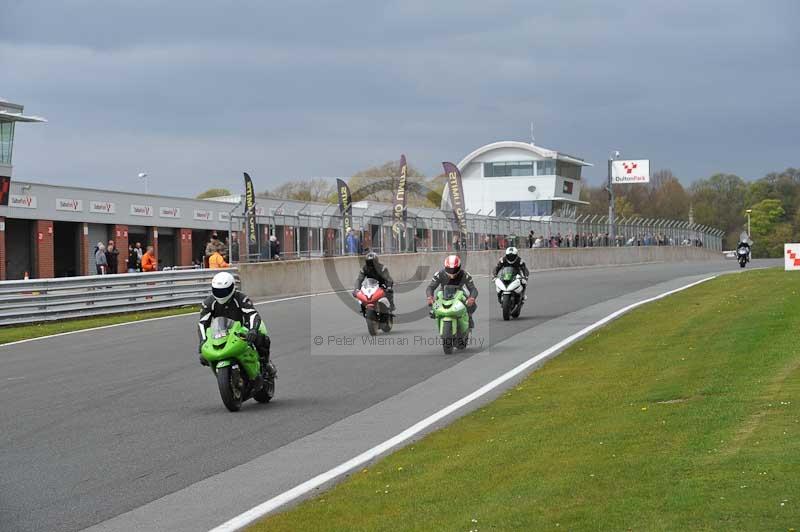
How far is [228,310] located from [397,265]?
1177 inches

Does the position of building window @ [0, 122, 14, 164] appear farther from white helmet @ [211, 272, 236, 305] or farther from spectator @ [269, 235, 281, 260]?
white helmet @ [211, 272, 236, 305]

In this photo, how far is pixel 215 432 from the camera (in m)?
10.4

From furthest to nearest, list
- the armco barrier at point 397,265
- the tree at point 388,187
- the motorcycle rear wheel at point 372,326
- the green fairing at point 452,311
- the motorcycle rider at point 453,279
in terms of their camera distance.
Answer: the tree at point 388,187, the armco barrier at point 397,265, the motorcycle rear wheel at point 372,326, the motorcycle rider at point 453,279, the green fairing at point 452,311

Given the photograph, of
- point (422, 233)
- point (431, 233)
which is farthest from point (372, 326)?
point (431, 233)

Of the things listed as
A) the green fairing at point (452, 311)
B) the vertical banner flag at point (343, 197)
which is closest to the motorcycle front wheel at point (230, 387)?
the green fairing at point (452, 311)

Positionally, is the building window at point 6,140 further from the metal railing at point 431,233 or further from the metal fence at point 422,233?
the metal railing at point 431,233

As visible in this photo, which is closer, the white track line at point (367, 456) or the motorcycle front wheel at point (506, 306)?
the white track line at point (367, 456)

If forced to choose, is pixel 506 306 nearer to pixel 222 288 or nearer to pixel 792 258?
pixel 222 288

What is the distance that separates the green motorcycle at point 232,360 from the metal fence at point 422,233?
19860mm

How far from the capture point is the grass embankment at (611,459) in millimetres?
6047

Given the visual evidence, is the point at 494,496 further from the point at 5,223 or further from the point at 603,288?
the point at 5,223

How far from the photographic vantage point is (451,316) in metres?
16.5

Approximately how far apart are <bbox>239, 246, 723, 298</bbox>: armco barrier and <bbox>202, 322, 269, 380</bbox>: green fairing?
63.5 ft

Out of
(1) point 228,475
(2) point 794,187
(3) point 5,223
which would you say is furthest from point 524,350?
(2) point 794,187
